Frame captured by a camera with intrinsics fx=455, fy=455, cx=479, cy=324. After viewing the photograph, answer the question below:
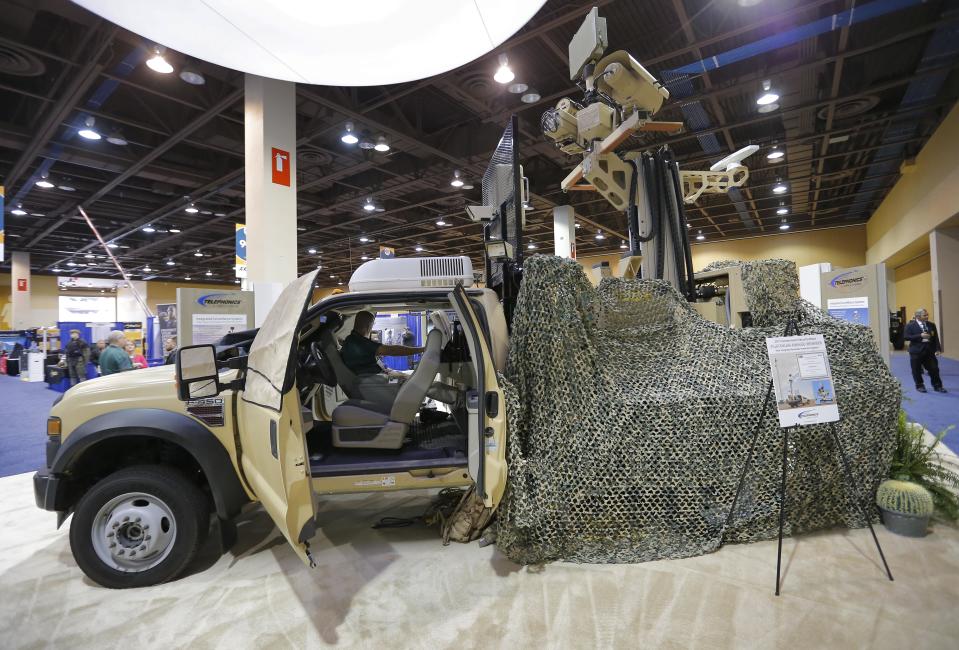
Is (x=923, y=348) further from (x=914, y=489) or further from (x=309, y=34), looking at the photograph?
(x=309, y=34)

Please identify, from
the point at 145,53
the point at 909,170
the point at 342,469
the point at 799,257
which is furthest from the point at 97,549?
the point at 799,257

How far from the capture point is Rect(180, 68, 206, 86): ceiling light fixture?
A: 235 inches

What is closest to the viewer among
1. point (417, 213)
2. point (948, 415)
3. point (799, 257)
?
point (948, 415)

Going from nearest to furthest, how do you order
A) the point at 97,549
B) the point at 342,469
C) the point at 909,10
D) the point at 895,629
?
the point at 895,629 < the point at 97,549 < the point at 342,469 < the point at 909,10

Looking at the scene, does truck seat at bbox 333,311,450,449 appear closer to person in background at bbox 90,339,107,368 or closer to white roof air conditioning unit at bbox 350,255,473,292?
white roof air conditioning unit at bbox 350,255,473,292

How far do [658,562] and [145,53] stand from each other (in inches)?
299

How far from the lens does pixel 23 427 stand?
6672mm

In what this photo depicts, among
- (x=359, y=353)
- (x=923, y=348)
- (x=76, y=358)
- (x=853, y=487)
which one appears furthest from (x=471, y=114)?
(x=76, y=358)

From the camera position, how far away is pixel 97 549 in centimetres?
247

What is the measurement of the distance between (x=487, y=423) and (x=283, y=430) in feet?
3.44

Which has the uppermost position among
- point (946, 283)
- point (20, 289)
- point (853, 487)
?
point (20, 289)

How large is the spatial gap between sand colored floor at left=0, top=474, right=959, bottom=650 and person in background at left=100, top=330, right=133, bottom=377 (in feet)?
15.8

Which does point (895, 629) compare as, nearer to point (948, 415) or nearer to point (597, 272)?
point (597, 272)

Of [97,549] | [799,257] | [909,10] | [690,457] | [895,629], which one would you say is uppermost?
[909,10]
